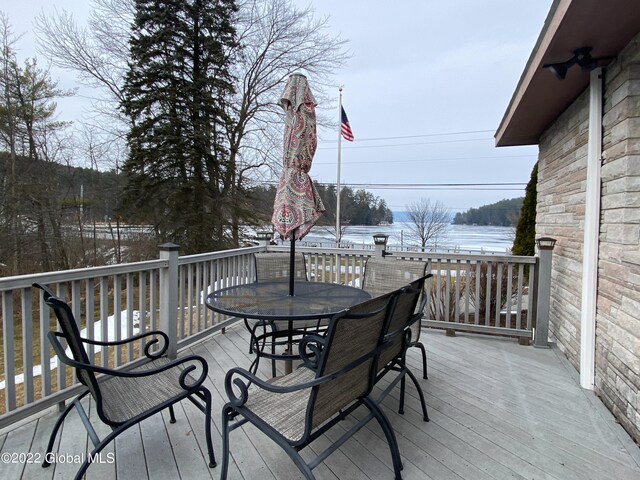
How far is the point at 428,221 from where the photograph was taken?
2173 cm

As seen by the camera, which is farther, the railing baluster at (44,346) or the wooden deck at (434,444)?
the railing baluster at (44,346)

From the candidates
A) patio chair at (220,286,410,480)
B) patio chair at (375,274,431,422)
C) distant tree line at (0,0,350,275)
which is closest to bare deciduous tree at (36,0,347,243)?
distant tree line at (0,0,350,275)

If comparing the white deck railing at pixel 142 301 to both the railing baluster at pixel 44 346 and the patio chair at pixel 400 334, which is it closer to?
the railing baluster at pixel 44 346

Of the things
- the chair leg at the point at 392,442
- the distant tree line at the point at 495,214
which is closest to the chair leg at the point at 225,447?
the chair leg at the point at 392,442

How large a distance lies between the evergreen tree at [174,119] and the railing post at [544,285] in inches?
338

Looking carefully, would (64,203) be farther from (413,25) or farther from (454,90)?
(454,90)

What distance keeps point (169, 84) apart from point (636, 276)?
1133cm

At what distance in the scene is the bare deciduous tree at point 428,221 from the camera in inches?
845

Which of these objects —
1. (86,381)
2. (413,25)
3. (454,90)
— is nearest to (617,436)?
(86,381)

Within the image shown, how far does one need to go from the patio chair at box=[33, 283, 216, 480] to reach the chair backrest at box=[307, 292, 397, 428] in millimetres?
660

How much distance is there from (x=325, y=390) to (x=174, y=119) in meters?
10.4

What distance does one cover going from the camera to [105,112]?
10695 millimetres

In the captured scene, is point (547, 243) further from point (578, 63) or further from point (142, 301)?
point (142, 301)

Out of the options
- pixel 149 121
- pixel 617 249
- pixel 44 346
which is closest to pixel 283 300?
pixel 44 346
